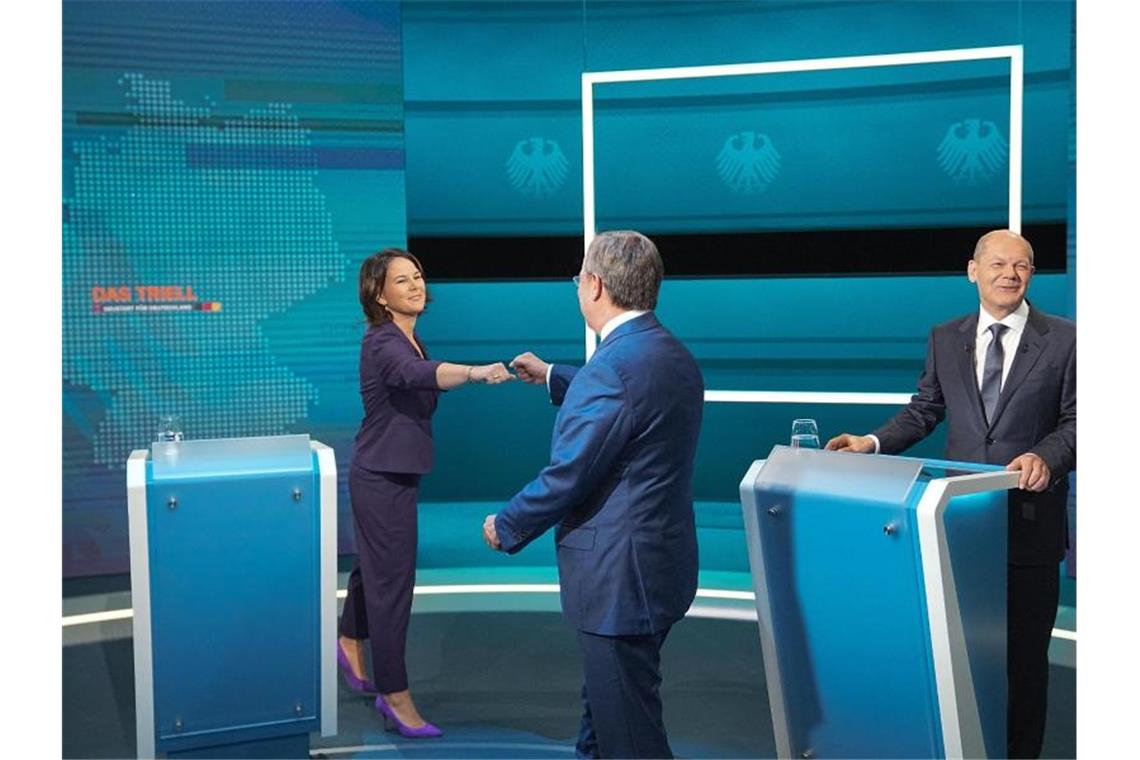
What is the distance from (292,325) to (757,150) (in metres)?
2.54

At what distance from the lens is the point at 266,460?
345 centimetres

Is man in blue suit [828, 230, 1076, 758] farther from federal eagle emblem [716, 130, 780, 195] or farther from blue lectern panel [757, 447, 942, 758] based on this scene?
federal eagle emblem [716, 130, 780, 195]

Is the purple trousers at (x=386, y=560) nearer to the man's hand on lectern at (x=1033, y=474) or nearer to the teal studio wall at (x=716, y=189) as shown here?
the man's hand on lectern at (x=1033, y=474)

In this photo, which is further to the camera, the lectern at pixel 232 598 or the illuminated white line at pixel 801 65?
the illuminated white line at pixel 801 65

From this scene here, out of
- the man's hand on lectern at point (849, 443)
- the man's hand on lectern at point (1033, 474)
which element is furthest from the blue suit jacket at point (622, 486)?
the man's hand on lectern at point (1033, 474)

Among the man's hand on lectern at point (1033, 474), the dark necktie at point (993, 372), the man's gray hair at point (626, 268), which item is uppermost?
the man's gray hair at point (626, 268)

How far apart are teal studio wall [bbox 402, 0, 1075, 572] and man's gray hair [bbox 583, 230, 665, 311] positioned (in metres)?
3.25

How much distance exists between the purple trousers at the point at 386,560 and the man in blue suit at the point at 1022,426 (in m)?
1.54

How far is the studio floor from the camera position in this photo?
3973 millimetres

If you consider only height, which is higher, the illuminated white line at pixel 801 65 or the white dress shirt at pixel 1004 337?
the illuminated white line at pixel 801 65

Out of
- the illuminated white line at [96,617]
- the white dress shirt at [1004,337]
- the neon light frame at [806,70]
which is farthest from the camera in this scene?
the illuminated white line at [96,617]

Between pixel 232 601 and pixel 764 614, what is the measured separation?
1.41m

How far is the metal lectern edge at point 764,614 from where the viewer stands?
3.04 metres

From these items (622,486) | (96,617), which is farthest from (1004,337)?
(96,617)
